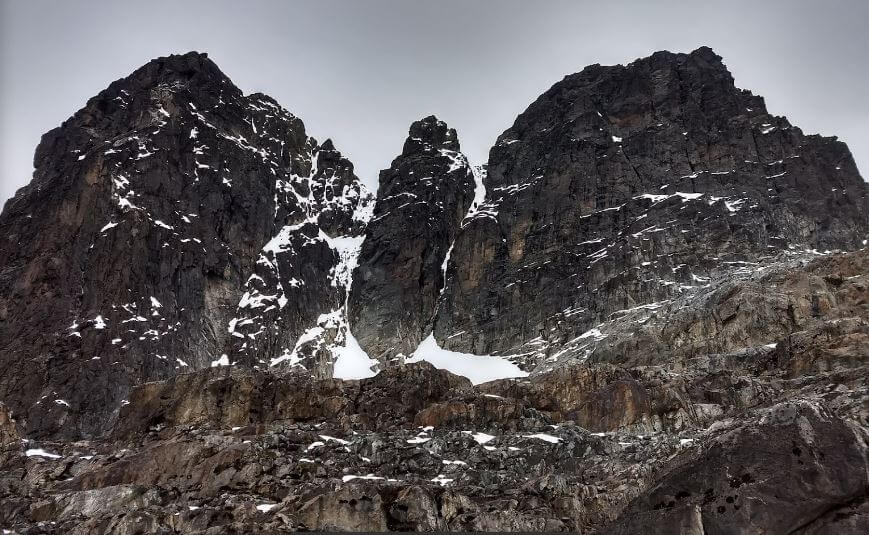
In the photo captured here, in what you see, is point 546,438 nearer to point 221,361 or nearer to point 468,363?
point 468,363

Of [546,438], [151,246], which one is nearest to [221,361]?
[151,246]

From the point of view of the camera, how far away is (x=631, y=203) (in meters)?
133

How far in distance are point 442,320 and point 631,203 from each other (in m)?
45.0

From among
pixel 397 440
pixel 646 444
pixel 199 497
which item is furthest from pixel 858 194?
pixel 199 497

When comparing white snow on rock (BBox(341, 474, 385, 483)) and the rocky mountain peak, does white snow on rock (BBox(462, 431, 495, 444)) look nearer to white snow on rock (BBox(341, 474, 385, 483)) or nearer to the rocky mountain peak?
white snow on rock (BBox(341, 474, 385, 483))

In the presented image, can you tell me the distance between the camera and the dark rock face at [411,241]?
478 ft

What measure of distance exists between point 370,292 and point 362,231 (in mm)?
23863

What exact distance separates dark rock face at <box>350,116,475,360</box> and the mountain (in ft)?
2.35

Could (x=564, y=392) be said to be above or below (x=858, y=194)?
below

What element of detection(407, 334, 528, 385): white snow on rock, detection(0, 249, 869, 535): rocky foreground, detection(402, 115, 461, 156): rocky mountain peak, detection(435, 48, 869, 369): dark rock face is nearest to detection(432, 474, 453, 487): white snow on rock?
detection(0, 249, 869, 535): rocky foreground

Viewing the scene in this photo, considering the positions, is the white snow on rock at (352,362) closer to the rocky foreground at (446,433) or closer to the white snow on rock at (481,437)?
the rocky foreground at (446,433)

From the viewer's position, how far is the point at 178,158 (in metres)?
131

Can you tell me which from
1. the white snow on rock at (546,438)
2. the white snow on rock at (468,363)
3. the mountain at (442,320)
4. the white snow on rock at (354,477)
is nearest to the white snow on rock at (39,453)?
the mountain at (442,320)

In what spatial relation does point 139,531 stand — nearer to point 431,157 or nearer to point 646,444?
point 646,444
